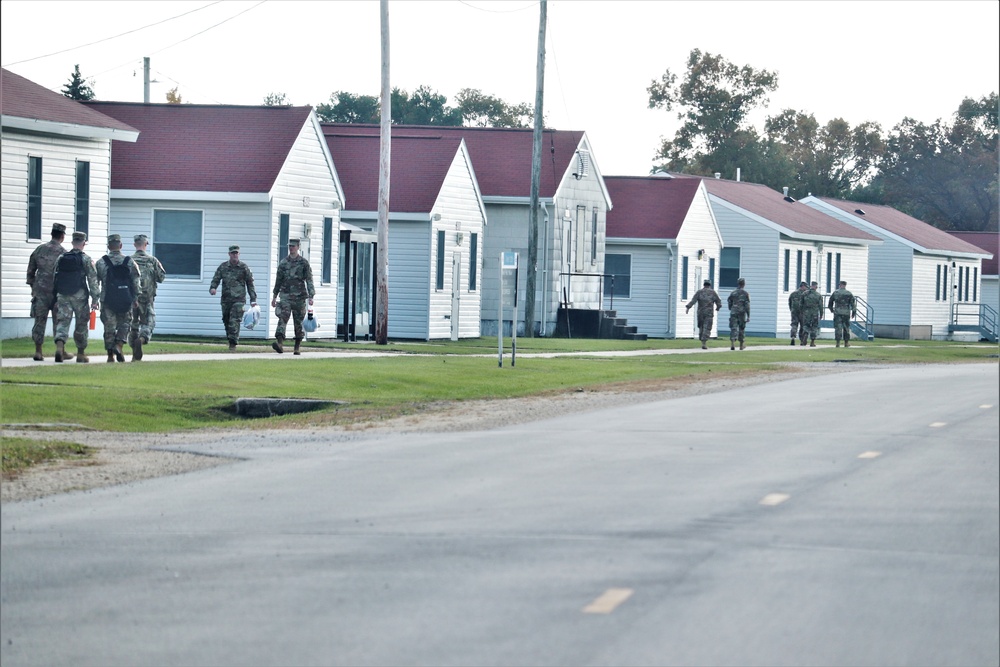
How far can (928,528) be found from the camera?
943 cm

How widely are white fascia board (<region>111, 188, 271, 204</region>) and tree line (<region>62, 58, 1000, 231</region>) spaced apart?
5763 cm

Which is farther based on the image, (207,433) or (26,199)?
(26,199)

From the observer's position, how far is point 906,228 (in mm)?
68625

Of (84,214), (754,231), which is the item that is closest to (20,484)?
(84,214)

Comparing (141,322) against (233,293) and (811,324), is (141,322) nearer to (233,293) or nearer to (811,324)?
(233,293)

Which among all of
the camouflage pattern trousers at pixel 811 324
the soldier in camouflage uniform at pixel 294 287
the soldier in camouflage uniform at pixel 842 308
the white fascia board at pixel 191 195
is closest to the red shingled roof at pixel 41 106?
the white fascia board at pixel 191 195

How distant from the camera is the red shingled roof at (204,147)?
33219 millimetres

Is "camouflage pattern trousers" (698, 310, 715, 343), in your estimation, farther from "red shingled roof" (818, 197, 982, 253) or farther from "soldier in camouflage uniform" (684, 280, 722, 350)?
"red shingled roof" (818, 197, 982, 253)

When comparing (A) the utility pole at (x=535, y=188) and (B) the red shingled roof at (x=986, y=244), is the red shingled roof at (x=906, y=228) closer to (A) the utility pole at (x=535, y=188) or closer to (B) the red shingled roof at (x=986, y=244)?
(B) the red shingled roof at (x=986, y=244)

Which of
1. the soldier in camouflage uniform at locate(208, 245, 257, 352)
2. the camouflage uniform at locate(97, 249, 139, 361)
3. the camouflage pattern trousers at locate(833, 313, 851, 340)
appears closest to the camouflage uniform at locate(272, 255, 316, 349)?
the soldier in camouflage uniform at locate(208, 245, 257, 352)

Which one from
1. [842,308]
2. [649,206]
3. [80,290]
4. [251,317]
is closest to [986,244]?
[649,206]

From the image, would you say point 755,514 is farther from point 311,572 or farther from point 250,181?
point 250,181

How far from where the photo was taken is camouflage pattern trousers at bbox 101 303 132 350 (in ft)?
71.1

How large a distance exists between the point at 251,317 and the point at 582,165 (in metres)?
17.2
